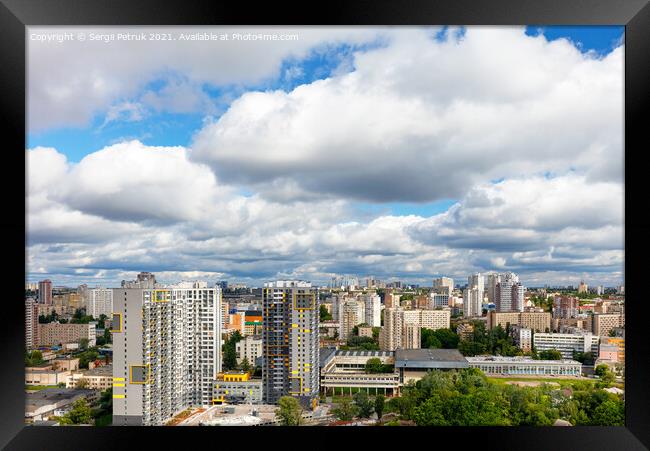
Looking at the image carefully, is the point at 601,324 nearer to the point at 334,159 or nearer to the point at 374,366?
the point at 374,366

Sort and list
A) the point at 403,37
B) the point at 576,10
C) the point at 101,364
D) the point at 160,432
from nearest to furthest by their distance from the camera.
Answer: the point at 576,10, the point at 160,432, the point at 403,37, the point at 101,364

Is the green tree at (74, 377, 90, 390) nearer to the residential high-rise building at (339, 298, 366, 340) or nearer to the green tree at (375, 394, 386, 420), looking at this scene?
the residential high-rise building at (339, 298, 366, 340)

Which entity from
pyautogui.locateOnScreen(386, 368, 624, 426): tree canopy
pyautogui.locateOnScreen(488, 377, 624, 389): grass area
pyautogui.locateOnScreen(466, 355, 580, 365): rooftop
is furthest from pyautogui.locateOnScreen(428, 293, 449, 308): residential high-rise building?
pyautogui.locateOnScreen(488, 377, 624, 389): grass area

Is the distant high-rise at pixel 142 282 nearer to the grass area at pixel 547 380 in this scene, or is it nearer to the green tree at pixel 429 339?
the green tree at pixel 429 339

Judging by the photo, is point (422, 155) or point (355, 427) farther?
point (422, 155)

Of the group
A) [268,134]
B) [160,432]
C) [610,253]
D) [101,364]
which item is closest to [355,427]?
[160,432]

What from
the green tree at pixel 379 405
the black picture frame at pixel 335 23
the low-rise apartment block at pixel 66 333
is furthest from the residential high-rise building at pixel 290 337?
the black picture frame at pixel 335 23

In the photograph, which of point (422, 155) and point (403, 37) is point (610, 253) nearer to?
point (422, 155)
